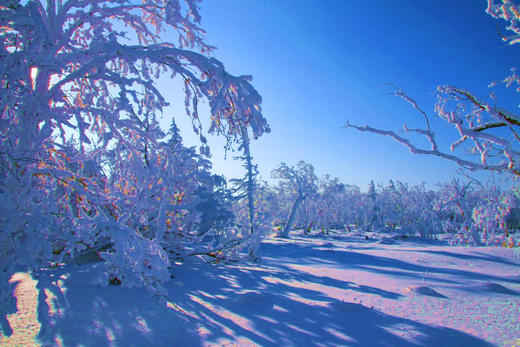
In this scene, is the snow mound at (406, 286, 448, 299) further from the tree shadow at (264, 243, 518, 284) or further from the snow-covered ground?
the tree shadow at (264, 243, 518, 284)

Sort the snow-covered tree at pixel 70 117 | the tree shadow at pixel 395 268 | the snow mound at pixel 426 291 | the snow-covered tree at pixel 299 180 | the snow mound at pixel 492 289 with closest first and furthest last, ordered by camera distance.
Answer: the snow-covered tree at pixel 70 117 < the snow mound at pixel 426 291 < the snow mound at pixel 492 289 < the tree shadow at pixel 395 268 < the snow-covered tree at pixel 299 180

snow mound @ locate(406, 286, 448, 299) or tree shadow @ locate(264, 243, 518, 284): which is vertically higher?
snow mound @ locate(406, 286, 448, 299)

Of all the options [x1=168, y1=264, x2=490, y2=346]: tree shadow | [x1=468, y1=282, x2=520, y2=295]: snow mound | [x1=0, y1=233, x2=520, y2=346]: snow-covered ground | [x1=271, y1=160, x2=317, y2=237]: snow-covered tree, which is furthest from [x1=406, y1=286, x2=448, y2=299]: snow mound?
[x1=271, y1=160, x2=317, y2=237]: snow-covered tree

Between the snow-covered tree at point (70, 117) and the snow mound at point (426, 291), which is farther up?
the snow-covered tree at point (70, 117)

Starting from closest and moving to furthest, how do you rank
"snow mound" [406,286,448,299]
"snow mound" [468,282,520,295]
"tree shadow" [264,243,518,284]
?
"snow mound" [406,286,448,299]
"snow mound" [468,282,520,295]
"tree shadow" [264,243,518,284]

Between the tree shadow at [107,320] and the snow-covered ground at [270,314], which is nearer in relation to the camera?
the tree shadow at [107,320]

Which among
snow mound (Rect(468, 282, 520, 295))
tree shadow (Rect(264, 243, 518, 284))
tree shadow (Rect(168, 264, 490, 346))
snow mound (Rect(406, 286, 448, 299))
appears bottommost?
tree shadow (Rect(264, 243, 518, 284))

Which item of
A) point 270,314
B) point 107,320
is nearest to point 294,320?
point 270,314

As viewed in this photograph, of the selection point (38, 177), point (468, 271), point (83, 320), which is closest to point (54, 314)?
point (83, 320)

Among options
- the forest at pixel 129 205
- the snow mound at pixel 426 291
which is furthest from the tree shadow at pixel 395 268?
the snow mound at pixel 426 291

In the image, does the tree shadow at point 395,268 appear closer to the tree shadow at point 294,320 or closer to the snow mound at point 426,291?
the snow mound at point 426,291

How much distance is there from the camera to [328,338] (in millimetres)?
2605

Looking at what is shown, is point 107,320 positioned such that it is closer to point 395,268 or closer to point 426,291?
point 426,291

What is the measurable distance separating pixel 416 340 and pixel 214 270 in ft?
15.1
